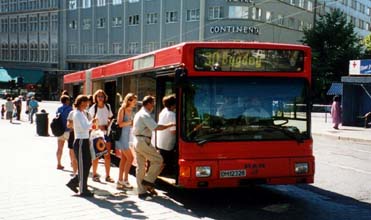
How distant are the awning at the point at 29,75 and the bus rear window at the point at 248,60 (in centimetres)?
7004

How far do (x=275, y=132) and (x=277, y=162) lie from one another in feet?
1.57

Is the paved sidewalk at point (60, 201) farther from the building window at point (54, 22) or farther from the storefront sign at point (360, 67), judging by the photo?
the building window at point (54, 22)

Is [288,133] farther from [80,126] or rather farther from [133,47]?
[133,47]

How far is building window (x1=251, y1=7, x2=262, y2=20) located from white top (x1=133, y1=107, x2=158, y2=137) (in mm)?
50804

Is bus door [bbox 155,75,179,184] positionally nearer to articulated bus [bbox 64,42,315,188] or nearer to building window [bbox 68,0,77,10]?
articulated bus [bbox 64,42,315,188]

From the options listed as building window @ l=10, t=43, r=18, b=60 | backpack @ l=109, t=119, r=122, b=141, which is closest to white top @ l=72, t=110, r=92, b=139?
backpack @ l=109, t=119, r=122, b=141

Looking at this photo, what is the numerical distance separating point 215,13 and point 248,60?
50378 mm

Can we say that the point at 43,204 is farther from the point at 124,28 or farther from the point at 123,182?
the point at 124,28

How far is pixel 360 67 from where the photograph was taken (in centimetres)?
3003

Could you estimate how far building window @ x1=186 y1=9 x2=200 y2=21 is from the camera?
59.2m

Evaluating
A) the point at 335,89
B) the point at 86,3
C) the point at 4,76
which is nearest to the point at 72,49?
the point at 86,3

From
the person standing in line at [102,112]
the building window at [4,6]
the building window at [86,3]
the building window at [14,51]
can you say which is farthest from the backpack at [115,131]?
the building window at [4,6]

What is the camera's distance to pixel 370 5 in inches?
4215

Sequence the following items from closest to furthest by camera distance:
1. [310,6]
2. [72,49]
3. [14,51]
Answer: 1. [310,6]
2. [72,49]
3. [14,51]
